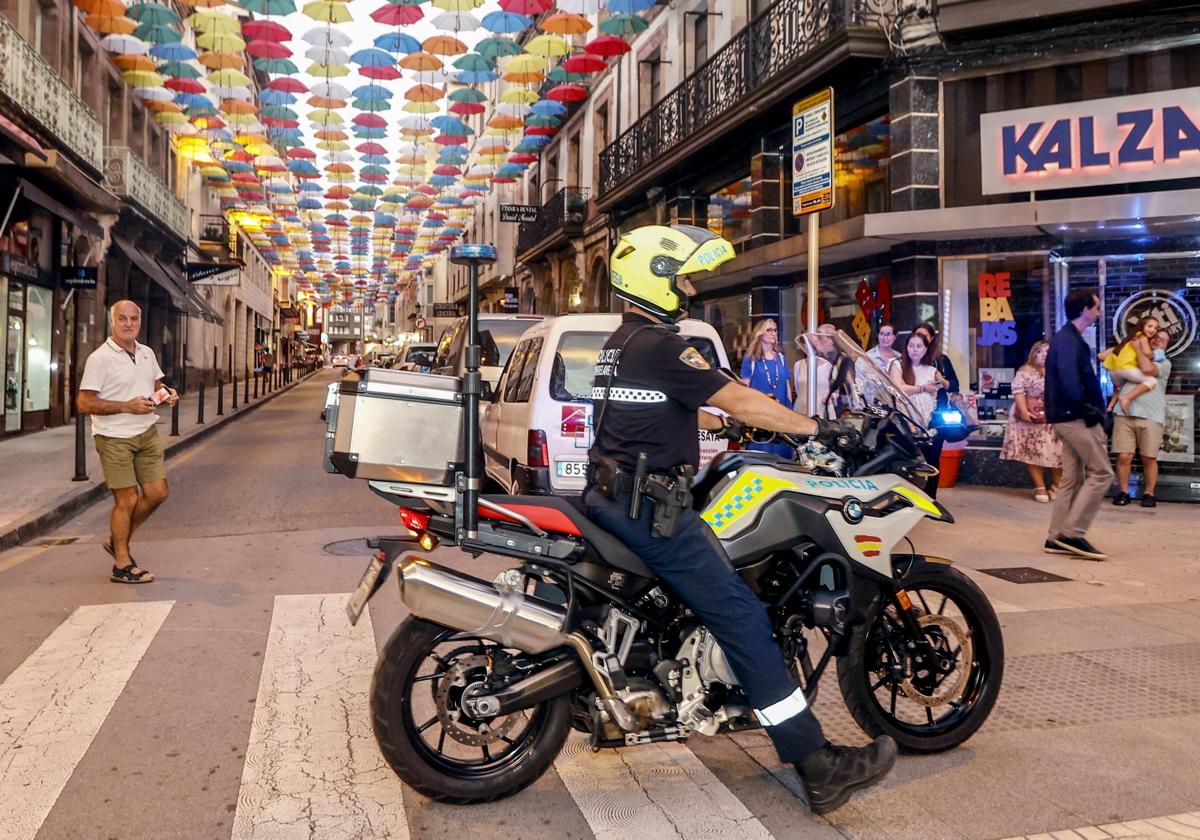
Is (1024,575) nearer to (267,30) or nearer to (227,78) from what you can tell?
(267,30)

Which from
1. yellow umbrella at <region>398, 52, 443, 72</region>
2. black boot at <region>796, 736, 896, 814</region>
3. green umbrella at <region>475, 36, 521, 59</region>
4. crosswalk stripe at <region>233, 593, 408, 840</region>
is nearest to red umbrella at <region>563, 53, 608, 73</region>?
green umbrella at <region>475, 36, 521, 59</region>

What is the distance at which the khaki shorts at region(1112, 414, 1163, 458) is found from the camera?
10398 mm

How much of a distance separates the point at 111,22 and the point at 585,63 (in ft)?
28.7

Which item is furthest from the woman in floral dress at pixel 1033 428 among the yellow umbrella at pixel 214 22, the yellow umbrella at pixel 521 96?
the yellow umbrella at pixel 521 96

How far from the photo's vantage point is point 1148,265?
11.6m

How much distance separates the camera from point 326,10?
1694 cm

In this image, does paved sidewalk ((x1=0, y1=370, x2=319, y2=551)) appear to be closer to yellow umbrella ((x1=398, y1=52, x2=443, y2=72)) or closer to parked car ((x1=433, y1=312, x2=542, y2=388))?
parked car ((x1=433, y1=312, x2=542, y2=388))

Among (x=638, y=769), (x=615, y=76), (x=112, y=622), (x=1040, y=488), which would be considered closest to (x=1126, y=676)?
(x=638, y=769)

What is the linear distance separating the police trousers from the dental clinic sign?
10.5 meters

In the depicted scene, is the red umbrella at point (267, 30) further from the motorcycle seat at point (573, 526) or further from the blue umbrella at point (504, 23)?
the motorcycle seat at point (573, 526)

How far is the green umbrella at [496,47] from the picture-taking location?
20.2 metres

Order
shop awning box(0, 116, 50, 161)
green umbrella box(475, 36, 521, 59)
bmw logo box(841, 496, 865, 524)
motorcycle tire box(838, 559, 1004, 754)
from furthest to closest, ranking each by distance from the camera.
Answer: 1. green umbrella box(475, 36, 521, 59)
2. shop awning box(0, 116, 50, 161)
3. motorcycle tire box(838, 559, 1004, 754)
4. bmw logo box(841, 496, 865, 524)

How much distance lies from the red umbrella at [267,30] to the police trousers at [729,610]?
56.1ft

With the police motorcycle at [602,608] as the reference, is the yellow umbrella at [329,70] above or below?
above
